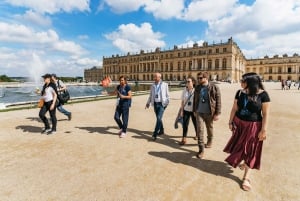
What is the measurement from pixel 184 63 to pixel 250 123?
278 feet

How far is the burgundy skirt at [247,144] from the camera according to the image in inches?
118

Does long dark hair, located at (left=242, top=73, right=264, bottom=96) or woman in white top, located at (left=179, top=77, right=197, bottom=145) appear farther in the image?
woman in white top, located at (left=179, top=77, right=197, bottom=145)

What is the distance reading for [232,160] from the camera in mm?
3191

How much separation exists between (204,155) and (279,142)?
2.35 m

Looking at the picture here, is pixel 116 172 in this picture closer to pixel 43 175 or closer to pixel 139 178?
pixel 139 178

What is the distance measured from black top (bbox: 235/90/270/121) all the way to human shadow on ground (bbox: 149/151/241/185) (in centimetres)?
103

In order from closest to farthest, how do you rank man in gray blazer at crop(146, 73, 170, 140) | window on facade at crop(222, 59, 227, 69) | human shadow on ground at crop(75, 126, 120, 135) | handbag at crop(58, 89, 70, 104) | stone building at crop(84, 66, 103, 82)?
man in gray blazer at crop(146, 73, 170, 140) → human shadow on ground at crop(75, 126, 120, 135) → handbag at crop(58, 89, 70, 104) → window on facade at crop(222, 59, 227, 69) → stone building at crop(84, 66, 103, 82)

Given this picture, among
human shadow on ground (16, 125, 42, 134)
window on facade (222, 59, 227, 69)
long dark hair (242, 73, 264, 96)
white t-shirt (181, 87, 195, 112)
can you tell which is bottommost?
human shadow on ground (16, 125, 42, 134)

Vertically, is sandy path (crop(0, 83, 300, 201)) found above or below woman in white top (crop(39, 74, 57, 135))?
below

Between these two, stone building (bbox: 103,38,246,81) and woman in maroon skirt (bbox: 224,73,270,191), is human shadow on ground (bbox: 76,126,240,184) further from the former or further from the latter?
stone building (bbox: 103,38,246,81)

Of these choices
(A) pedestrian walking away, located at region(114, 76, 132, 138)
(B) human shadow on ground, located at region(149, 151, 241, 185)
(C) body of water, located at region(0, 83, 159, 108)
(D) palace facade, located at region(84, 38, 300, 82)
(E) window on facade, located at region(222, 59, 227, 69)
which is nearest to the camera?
(B) human shadow on ground, located at region(149, 151, 241, 185)

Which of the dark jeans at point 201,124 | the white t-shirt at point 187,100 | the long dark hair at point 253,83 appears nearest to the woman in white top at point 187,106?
the white t-shirt at point 187,100

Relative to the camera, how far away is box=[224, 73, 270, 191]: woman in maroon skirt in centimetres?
289

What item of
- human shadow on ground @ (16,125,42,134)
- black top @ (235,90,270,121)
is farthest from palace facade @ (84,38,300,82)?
black top @ (235,90,270,121)
